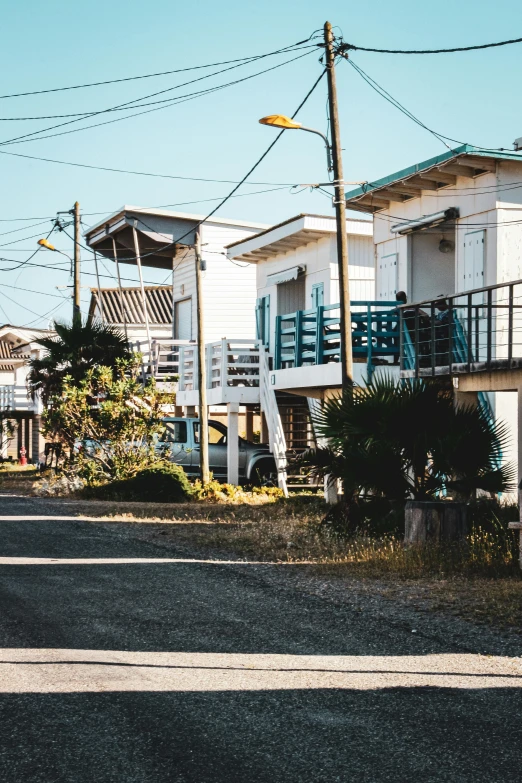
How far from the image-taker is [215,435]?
101ft

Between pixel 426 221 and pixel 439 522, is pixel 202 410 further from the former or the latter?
pixel 439 522

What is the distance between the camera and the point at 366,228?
2691 cm

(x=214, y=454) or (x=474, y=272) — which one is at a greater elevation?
(x=474, y=272)

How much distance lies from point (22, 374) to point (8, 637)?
180 ft

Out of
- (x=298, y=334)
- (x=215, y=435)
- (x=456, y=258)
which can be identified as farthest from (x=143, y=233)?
(x=456, y=258)

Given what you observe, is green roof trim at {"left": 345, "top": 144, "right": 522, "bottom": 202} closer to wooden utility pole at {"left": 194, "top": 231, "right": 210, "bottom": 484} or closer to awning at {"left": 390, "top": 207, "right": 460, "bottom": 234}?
awning at {"left": 390, "top": 207, "right": 460, "bottom": 234}

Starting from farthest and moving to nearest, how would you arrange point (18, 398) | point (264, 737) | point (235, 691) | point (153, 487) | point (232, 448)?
point (18, 398) → point (232, 448) → point (153, 487) → point (235, 691) → point (264, 737)

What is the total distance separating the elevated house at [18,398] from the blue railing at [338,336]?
13.4m

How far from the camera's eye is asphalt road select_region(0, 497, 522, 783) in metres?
5.52

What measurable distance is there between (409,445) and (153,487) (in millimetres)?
10776

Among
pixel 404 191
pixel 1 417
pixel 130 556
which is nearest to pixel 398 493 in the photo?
pixel 130 556

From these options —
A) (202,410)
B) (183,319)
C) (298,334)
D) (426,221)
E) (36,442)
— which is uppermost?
(426,221)

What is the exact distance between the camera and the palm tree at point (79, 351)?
28.1m

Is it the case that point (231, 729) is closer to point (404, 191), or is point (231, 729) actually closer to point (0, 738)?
point (0, 738)
